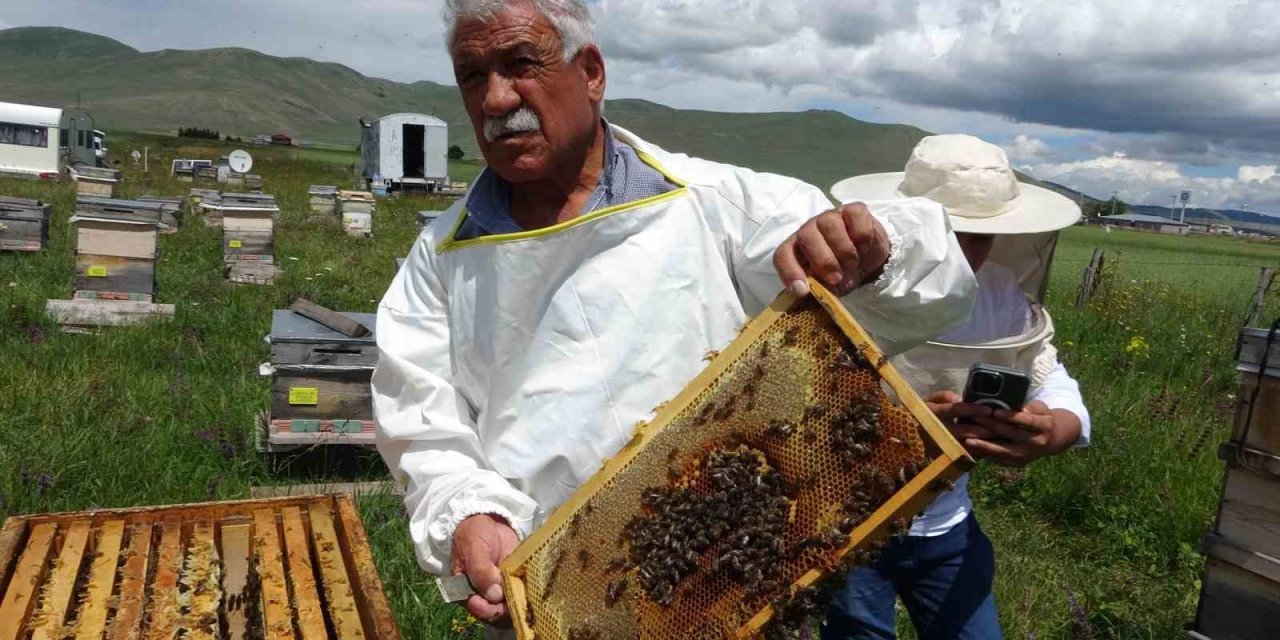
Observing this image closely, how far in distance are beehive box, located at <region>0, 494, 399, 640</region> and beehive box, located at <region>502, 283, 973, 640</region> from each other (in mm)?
742

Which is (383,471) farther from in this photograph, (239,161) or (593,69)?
(239,161)

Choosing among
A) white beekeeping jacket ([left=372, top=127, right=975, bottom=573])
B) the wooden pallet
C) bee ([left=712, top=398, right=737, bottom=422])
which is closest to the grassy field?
the wooden pallet

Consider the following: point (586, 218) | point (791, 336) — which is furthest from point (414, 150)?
point (791, 336)

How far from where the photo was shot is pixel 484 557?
6.32 feet

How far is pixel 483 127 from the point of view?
6.78 ft

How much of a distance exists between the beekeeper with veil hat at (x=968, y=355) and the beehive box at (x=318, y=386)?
328 cm

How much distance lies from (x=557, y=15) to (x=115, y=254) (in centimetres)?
804

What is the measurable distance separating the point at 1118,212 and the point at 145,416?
122968mm

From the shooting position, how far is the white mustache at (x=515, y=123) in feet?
6.56

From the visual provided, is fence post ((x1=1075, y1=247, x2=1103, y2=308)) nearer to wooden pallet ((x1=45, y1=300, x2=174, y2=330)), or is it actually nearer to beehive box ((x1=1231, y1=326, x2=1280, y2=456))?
beehive box ((x1=1231, y1=326, x2=1280, y2=456))

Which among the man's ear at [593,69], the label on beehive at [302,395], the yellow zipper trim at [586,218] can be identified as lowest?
the label on beehive at [302,395]

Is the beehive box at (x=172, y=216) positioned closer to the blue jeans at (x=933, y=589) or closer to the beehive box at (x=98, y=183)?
the beehive box at (x=98, y=183)

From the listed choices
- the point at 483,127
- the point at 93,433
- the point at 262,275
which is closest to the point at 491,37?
the point at 483,127

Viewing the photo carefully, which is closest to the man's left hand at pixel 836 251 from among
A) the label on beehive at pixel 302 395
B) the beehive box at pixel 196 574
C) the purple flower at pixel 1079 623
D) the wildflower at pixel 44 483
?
the beehive box at pixel 196 574
